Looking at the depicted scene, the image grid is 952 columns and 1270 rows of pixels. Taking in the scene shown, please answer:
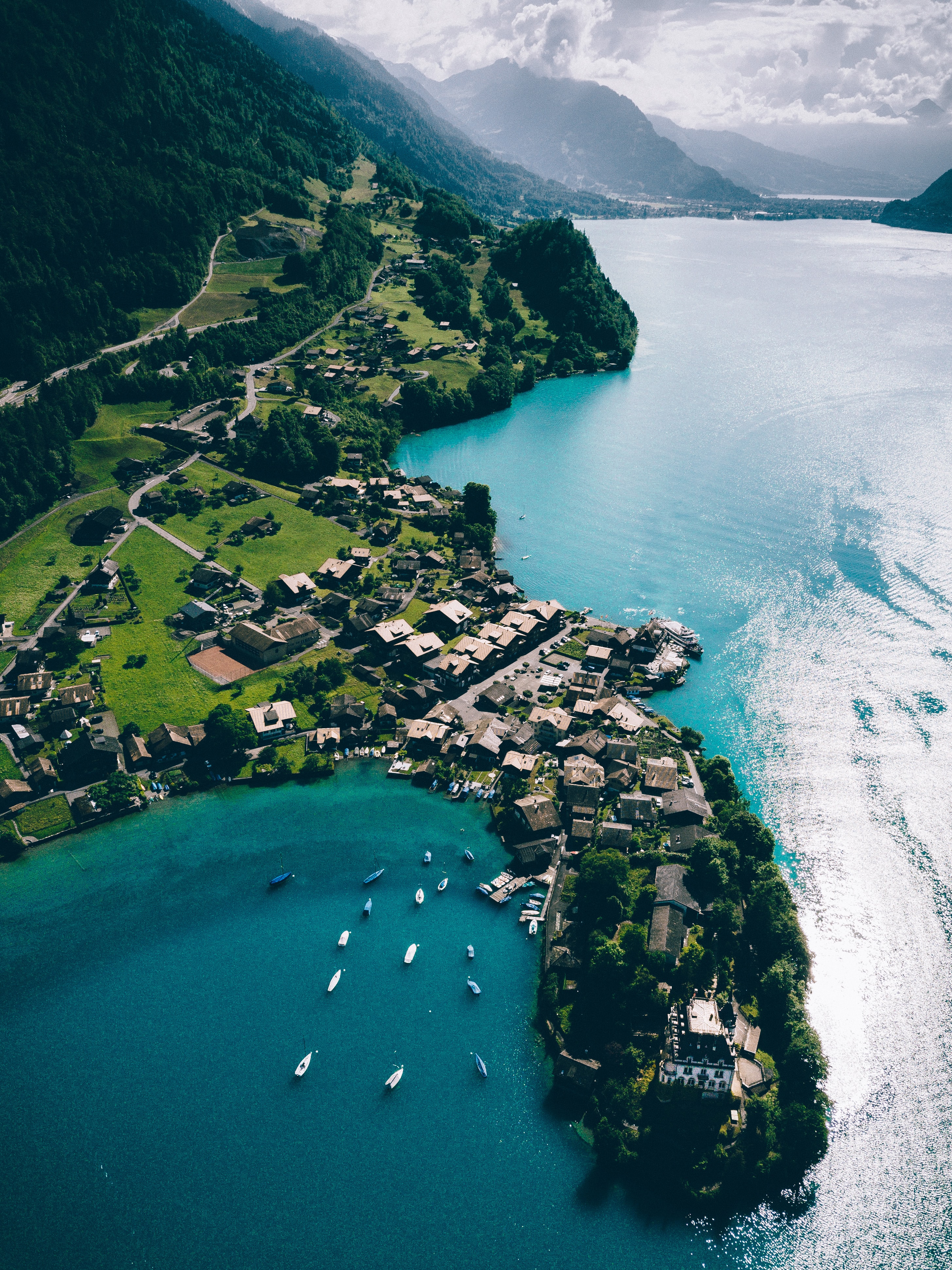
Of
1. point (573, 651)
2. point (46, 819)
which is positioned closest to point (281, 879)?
point (46, 819)

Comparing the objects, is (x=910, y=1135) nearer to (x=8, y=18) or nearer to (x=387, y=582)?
(x=387, y=582)

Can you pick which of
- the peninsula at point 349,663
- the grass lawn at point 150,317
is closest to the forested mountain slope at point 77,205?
the peninsula at point 349,663

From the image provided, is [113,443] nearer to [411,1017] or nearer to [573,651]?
[573,651]

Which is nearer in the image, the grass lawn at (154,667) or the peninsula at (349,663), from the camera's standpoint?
the peninsula at (349,663)

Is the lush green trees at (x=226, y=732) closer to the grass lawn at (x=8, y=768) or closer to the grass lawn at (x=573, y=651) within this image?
the grass lawn at (x=8, y=768)

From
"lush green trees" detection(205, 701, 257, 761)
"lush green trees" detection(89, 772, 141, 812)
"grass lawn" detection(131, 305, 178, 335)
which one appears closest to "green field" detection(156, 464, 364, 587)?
"lush green trees" detection(205, 701, 257, 761)

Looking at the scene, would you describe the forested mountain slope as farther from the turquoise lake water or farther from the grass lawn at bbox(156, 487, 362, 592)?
the turquoise lake water
